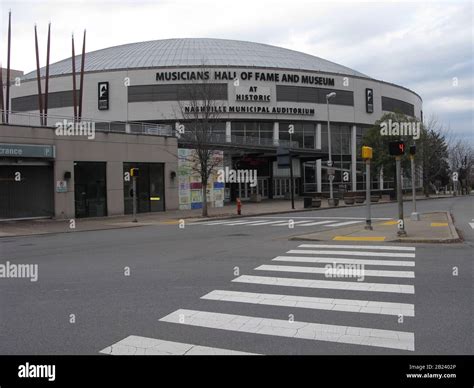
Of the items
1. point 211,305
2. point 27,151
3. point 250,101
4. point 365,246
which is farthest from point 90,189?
point 250,101

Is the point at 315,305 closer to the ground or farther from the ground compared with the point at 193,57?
closer to the ground

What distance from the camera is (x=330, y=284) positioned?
28.0 ft

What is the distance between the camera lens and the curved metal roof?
2431 inches

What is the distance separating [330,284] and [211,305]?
245 centimetres

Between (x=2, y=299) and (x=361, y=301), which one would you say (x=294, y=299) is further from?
(x=2, y=299)

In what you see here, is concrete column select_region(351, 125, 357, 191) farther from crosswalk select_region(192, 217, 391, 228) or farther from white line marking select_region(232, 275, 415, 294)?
white line marking select_region(232, 275, 415, 294)

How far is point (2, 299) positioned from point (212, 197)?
32506 mm

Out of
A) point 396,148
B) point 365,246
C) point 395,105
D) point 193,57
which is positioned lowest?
point 365,246

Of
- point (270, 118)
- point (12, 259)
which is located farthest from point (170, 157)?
point (270, 118)

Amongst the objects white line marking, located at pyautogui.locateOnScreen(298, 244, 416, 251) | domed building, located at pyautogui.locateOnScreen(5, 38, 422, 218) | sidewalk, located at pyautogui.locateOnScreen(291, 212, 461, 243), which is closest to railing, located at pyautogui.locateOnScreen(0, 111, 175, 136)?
domed building, located at pyautogui.locateOnScreen(5, 38, 422, 218)

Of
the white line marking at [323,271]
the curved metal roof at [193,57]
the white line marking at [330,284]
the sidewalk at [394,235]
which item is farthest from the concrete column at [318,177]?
the white line marking at [330,284]

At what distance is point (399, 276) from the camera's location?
361 inches

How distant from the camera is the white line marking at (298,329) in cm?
548

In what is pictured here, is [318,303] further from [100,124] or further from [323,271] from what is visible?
[100,124]
